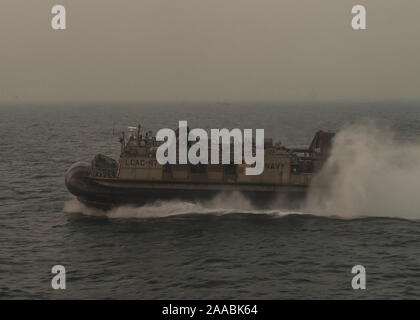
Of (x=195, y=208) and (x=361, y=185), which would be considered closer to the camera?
(x=195, y=208)

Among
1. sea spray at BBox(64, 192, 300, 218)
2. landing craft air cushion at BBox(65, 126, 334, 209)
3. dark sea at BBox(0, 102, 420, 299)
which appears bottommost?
dark sea at BBox(0, 102, 420, 299)

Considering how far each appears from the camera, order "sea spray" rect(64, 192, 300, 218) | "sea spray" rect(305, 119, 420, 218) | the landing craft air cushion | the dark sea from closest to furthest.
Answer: the dark sea < the landing craft air cushion < "sea spray" rect(64, 192, 300, 218) < "sea spray" rect(305, 119, 420, 218)

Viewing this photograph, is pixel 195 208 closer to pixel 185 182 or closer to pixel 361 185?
pixel 185 182

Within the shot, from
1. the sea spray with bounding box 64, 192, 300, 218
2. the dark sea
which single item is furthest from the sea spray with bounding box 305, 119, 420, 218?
the sea spray with bounding box 64, 192, 300, 218

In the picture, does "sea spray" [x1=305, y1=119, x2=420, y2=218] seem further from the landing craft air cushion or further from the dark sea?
the landing craft air cushion

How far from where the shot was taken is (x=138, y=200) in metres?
37.8

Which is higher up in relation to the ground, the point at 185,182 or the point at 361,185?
the point at 185,182

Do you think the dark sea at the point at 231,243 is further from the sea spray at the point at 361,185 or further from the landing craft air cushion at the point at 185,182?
the landing craft air cushion at the point at 185,182

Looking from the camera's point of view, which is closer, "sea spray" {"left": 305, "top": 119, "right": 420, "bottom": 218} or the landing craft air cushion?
the landing craft air cushion

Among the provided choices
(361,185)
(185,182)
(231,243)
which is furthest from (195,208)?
(361,185)

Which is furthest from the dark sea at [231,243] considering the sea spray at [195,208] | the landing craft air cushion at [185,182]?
the landing craft air cushion at [185,182]

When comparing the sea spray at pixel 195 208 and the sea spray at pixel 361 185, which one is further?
the sea spray at pixel 361 185

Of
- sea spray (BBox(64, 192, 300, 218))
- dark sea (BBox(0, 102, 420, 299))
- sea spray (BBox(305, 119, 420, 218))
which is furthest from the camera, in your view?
sea spray (BBox(305, 119, 420, 218))

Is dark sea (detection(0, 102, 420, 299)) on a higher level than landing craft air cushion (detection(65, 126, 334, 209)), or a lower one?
lower
